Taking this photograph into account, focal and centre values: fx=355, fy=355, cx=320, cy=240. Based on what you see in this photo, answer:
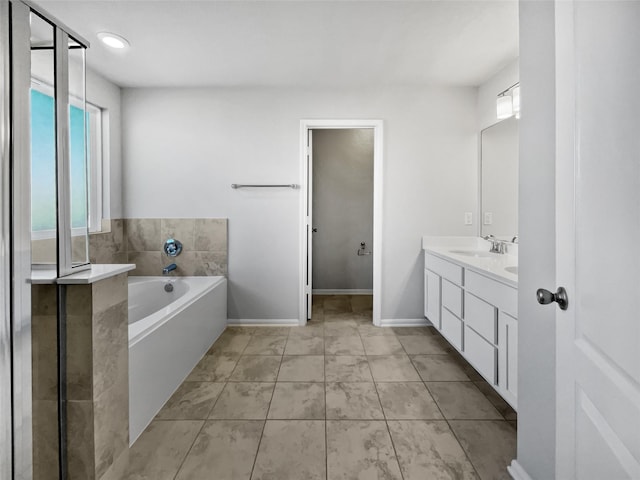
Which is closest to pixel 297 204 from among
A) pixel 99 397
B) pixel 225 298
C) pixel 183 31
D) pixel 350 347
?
pixel 225 298

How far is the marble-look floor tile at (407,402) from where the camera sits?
1.94 meters

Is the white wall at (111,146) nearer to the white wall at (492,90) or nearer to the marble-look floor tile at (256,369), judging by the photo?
the marble-look floor tile at (256,369)

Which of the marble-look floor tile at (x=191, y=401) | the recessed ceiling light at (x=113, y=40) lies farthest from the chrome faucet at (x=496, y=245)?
the recessed ceiling light at (x=113, y=40)

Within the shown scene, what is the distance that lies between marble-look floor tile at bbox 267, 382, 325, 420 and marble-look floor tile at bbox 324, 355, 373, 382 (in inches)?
6.5

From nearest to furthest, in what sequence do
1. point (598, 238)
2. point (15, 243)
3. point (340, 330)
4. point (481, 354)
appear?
point (598, 238) → point (15, 243) → point (481, 354) → point (340, 330)

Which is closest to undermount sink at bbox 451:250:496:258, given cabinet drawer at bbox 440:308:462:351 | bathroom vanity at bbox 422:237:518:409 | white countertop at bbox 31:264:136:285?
bathroom vanity at bbox 422:237:518:409

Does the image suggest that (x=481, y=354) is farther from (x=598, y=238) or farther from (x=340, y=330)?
(x=598, y=238)

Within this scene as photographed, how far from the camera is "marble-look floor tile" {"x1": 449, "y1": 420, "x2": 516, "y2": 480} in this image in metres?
1.53

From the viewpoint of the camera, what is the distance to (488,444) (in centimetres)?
170

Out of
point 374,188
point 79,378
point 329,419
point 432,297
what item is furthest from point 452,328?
point 79,378

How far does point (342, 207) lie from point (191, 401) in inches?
133

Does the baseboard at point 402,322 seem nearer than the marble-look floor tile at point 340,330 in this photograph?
No

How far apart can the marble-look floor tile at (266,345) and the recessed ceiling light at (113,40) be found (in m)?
2.48

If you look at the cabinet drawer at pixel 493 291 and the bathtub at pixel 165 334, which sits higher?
the cabinet drawer at pixel 493 291
